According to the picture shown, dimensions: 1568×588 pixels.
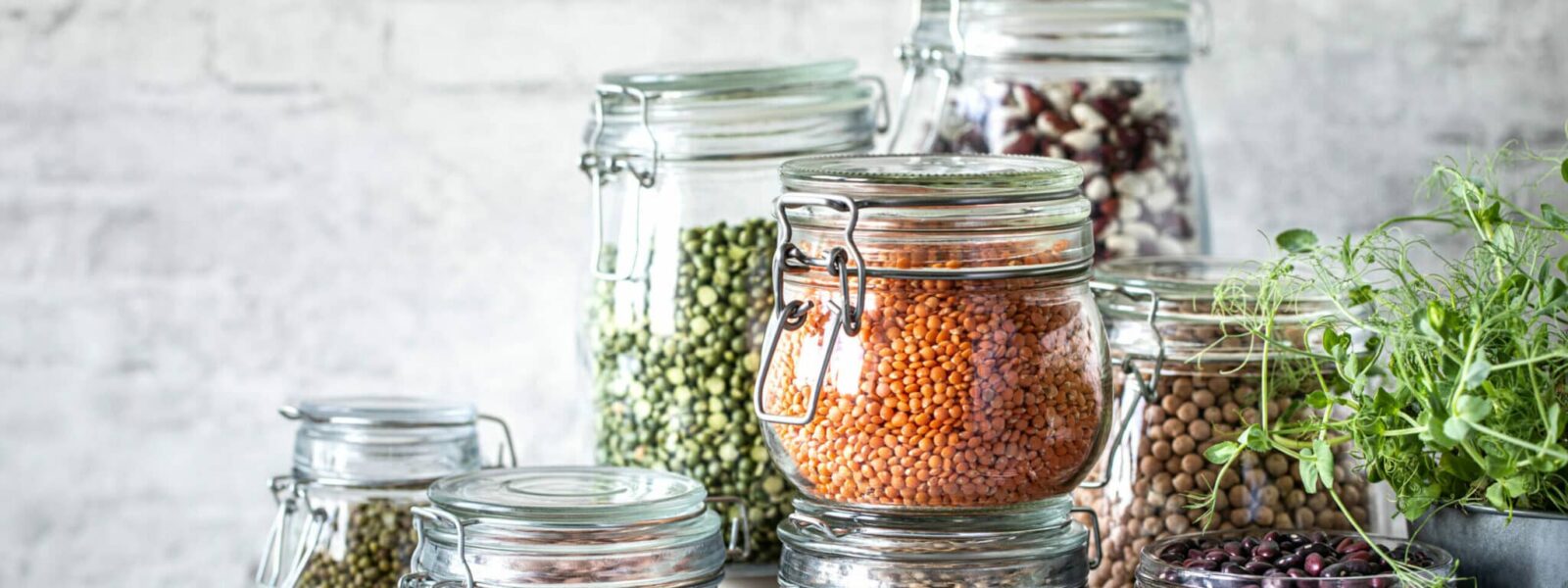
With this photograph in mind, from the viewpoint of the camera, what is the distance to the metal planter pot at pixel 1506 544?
0.74 meters

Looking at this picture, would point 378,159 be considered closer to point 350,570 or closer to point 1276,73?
point 350,570

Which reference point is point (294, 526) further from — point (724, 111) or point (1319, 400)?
point (1319, 400)

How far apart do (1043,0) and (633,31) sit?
466mm

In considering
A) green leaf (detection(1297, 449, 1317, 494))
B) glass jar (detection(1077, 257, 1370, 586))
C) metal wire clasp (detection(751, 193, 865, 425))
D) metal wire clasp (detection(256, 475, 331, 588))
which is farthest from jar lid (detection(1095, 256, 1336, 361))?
metal wire clasp (detection(256, 475, 331, 588))

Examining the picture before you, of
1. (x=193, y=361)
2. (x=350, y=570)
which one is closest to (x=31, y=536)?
(x=193, y=361)

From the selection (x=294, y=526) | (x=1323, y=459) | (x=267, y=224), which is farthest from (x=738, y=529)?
(x=267, y=224)

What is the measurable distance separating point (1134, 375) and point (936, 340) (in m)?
0.19

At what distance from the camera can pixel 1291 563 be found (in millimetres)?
747

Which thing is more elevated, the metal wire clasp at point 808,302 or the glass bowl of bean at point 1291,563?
the metal wire clasp at point 808,302

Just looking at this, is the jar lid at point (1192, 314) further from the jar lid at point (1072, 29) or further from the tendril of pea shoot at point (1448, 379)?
the jar lid at point (1072, 29)

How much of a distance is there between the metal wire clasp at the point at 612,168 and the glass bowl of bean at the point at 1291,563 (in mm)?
384

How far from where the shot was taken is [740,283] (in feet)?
3.17

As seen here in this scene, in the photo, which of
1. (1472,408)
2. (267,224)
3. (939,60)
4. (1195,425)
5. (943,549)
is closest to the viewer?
(1472,408)

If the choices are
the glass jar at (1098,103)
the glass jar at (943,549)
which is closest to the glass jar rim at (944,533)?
the glass jar at (943,549)
